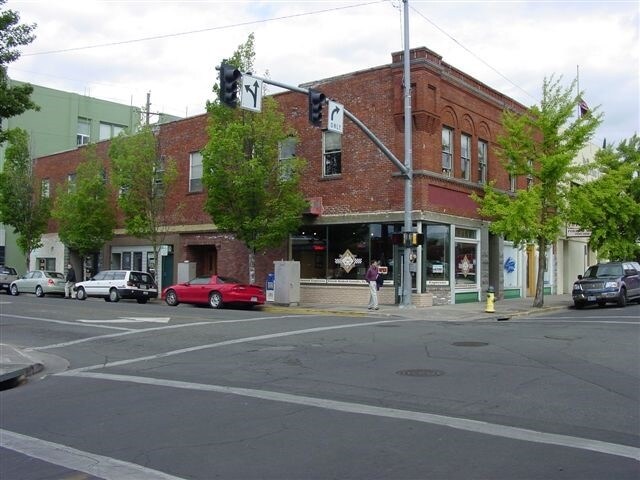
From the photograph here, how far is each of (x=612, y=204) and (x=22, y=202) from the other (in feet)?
107

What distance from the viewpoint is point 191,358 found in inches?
482

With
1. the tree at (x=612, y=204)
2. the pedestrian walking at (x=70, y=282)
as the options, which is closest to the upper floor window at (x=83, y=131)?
the pedestrian walking at (x=70, y=282)

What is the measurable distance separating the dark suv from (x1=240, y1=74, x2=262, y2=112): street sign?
614 inches

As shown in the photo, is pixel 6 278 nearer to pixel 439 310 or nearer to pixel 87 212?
pixel 87 212

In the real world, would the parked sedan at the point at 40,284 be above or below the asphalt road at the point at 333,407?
above

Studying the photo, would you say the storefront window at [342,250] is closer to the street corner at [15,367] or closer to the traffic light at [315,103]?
the traffic light at [315,103]

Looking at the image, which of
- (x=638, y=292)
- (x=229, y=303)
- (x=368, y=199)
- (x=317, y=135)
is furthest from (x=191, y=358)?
(x=638, y=292)

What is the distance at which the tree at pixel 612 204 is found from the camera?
79.5 ft

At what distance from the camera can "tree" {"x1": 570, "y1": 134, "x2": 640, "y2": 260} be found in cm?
2422

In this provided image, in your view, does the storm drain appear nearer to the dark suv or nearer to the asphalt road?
the asphalt road

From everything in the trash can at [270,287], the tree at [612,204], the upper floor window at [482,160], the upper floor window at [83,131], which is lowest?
the trash can at [270,287]

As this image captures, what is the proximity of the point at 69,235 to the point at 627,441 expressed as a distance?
106 ft

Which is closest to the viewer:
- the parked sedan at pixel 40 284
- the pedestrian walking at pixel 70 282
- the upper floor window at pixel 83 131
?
the pedestrian walking at pixel 70 282

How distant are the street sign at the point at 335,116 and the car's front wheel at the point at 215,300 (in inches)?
334
